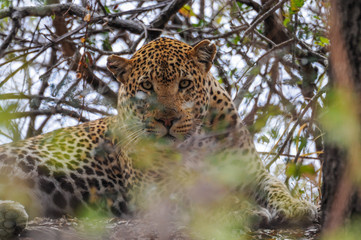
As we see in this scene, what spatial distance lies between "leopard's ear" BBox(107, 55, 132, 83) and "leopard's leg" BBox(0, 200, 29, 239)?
2.34 meters

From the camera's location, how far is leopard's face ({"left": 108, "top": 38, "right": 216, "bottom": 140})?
209 inches

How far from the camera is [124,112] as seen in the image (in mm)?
6047

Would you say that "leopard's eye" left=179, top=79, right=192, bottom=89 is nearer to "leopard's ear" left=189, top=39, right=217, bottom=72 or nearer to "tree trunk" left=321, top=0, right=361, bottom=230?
"leopard's ear" left=189, top=39, right=217, bottom=72

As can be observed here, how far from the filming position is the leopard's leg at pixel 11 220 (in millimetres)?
3887

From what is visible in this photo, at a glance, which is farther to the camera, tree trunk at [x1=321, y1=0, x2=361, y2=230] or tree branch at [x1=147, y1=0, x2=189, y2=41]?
tree branch at [x1=147, y1=0, x2=189, y2=41]

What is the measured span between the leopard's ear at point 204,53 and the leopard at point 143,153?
11 millimetres

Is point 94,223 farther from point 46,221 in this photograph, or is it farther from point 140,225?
point 46,221

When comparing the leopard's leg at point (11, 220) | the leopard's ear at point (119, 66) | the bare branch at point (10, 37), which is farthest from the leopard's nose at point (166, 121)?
Result: the leopard's leg at point (11, 220)

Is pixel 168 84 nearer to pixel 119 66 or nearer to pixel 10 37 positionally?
pixel 119 66

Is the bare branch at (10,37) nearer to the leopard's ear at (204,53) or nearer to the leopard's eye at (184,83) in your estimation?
the leopard's eye at (184,83)

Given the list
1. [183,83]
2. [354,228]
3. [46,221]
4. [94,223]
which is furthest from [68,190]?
[354,228]

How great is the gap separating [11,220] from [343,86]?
2.75 m

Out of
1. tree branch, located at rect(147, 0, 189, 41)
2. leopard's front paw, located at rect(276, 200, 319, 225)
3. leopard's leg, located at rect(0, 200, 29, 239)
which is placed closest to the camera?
leopard's leg, located at rect(0, 200, 29, 239)

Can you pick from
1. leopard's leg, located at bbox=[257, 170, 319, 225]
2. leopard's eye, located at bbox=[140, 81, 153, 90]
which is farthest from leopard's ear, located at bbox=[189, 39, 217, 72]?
leopard's leg, located at bbox=[257, 170, 319, 225]
